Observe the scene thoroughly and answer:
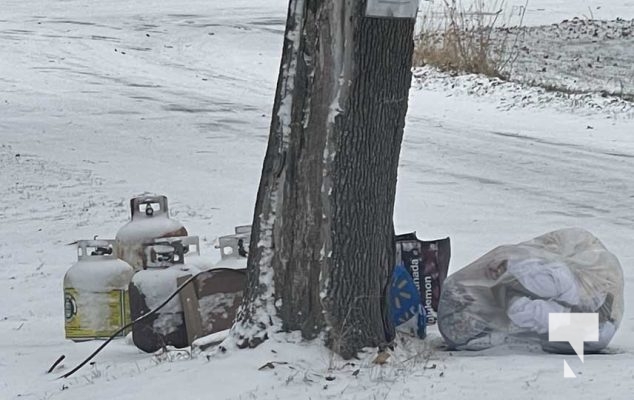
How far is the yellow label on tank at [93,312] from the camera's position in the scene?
6270 millimetres

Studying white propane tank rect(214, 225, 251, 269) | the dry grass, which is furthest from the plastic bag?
the dry grass

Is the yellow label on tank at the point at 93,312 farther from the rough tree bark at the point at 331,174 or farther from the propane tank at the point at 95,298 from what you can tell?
the rough tree bark at the point at 331,174

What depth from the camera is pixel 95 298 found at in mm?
6266

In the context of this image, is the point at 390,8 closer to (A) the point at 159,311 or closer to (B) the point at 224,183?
(A) the point at 159,311

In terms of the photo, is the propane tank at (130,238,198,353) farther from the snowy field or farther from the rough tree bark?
the rough tree bark

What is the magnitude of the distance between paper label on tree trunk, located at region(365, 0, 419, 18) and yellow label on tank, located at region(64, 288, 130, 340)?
6.73ft

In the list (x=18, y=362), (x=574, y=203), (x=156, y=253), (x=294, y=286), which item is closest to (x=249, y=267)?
(x=294, y=286)

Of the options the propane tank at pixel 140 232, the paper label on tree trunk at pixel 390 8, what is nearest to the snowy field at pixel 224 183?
the propane tank at pixel 140 232

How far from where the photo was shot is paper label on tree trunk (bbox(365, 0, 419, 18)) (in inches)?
203

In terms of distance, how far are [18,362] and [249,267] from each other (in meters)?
1.42

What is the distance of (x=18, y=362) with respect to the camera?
241 inches

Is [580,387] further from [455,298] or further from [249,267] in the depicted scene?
[249,267]

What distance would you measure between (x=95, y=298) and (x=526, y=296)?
84.4 inches

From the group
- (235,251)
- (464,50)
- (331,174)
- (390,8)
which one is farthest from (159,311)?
(464,50)
